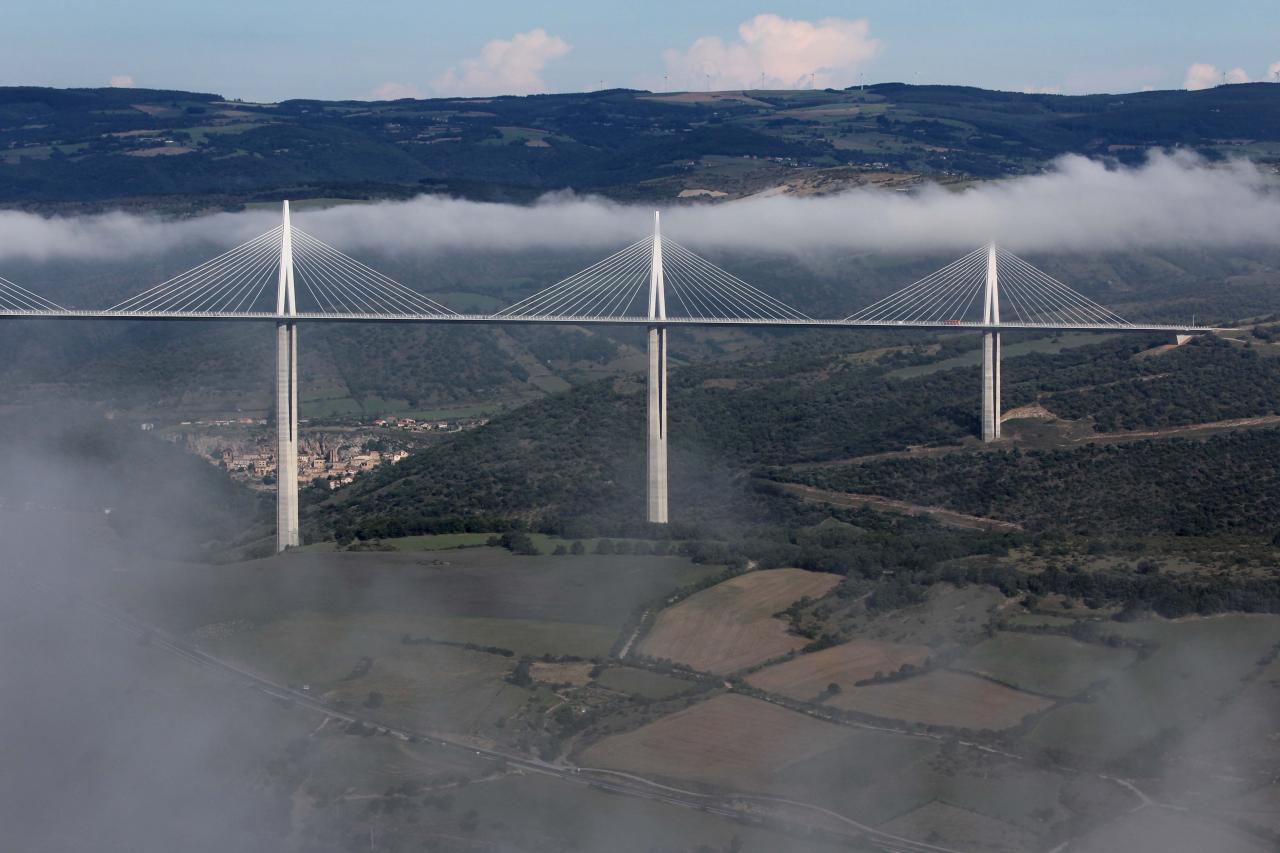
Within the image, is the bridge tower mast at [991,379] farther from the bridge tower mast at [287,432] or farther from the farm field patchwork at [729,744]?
the farm field patchwork at [729,744]

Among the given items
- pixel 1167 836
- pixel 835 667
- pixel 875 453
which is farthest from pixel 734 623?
pixel 875 453

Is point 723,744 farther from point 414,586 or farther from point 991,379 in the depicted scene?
point 991,379

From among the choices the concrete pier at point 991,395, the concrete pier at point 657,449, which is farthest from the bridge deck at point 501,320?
the concrete pier at point 657,449

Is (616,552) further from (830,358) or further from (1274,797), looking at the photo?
(830,358)

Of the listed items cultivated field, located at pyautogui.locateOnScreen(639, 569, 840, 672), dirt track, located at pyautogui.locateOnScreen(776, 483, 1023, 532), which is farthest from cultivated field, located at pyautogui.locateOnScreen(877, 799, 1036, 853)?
dirt track, located at pyautogui.locateOnScreen(776, 483, 1023, 532)

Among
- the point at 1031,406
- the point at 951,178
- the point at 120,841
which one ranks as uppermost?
the point at 951,178

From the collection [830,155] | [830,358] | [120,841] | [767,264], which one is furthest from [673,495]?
[830,155]
